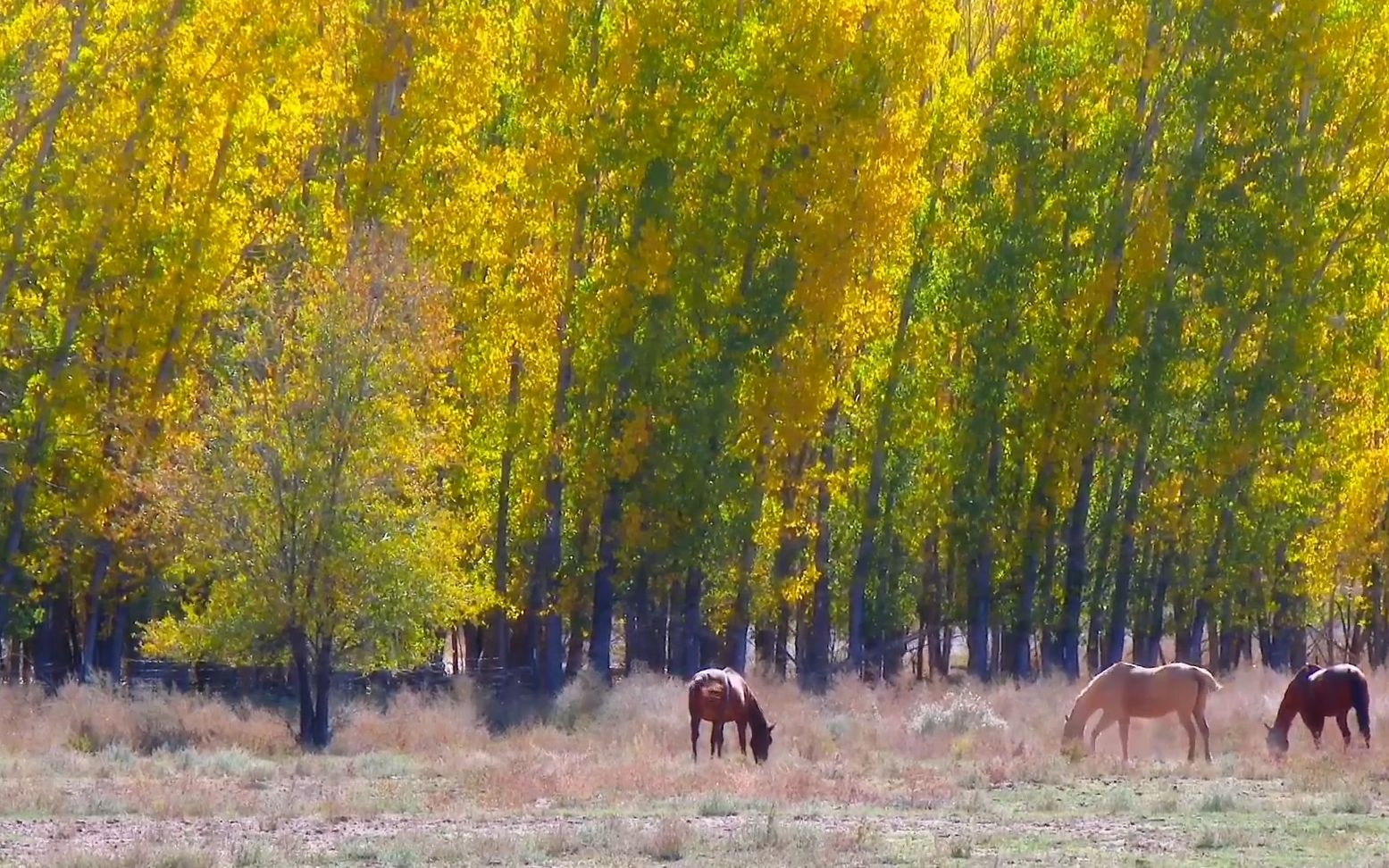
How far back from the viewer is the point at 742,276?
3141cm

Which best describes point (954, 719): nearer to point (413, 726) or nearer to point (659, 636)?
point (413, 726)

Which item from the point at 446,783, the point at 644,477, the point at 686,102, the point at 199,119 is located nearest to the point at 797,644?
the point at 644,477

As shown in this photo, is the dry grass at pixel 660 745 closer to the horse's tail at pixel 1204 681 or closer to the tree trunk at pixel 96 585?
the horse's tail at pixel 1204 681

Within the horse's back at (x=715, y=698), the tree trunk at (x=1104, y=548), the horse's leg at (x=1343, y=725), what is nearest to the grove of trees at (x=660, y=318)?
the tree trunk at (x=1104, y=548)

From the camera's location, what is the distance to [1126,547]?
35.5 meters

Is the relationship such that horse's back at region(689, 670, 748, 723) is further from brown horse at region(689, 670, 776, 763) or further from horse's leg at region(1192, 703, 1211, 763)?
horse's leg at region(1192, 703, 1211, 763)

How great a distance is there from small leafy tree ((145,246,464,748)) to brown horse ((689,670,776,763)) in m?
4.49

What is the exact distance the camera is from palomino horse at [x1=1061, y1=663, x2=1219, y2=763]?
23.6 metres

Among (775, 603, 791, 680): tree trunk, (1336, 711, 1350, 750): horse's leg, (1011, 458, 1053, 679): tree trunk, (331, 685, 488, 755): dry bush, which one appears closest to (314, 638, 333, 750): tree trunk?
(331, 685, 488, 755): dry bush

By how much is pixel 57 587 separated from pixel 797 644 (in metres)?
19.1

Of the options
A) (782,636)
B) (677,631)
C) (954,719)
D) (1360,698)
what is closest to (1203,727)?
(1360,698)

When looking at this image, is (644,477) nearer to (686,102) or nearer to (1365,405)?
(686,102)

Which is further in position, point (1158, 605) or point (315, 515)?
point (1158, 605)

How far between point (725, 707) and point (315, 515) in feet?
20.2
